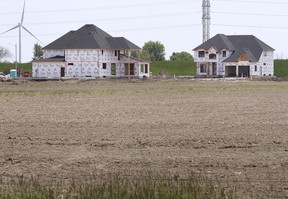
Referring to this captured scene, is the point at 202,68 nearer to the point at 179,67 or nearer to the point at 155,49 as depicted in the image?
the point at 179,67

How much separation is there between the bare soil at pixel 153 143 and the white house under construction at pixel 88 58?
69.1 m

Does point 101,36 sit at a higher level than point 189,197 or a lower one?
higher

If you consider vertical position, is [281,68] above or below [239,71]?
above

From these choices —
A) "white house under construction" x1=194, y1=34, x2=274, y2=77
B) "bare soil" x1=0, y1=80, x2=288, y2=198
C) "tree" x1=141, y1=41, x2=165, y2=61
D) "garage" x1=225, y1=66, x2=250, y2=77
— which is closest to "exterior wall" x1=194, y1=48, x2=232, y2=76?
"white house under construction" x1=194, y1=34, x2=274, y2=77

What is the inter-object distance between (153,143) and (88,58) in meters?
83.9

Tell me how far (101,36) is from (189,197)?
99052 mm

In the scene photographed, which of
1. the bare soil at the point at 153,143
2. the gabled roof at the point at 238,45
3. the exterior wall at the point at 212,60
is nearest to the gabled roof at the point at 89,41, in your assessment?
the exterior wall at the point at 212,60

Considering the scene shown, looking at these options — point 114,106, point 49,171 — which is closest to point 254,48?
point 114,106

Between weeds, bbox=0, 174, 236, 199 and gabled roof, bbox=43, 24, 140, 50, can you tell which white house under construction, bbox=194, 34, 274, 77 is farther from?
weeds, bbox=0, 174, 236, 199

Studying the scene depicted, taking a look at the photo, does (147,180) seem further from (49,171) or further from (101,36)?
(101,36)

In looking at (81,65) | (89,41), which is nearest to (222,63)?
(89,41)

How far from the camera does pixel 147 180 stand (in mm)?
14914

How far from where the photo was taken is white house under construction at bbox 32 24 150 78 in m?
105

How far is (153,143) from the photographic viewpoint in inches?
890
